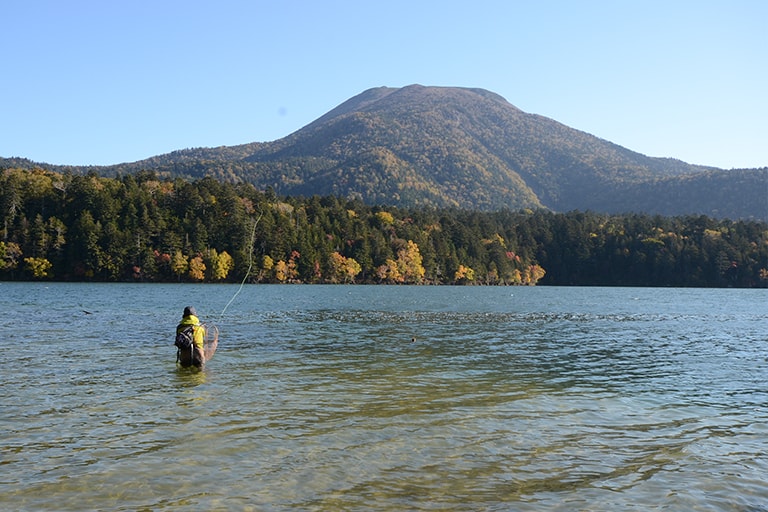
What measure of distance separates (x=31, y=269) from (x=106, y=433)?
449 feet

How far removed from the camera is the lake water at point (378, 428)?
1138 cm

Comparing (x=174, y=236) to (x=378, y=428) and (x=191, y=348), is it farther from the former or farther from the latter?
(x=378, y=428)

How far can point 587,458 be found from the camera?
44.8ft

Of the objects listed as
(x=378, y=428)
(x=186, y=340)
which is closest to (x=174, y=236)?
(x=186, y=340)

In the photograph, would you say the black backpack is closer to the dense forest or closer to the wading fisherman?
the wading fisherman

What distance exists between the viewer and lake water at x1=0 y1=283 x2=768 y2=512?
11383mm

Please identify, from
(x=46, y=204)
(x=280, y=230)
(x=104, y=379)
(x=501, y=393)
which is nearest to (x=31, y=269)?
(x=46, y=204)

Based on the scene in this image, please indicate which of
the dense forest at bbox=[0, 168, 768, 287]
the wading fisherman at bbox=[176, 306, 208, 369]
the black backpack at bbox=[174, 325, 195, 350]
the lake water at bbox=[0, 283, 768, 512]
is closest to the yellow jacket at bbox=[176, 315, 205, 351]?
the wading fisherman at bbox=[176, 306, 208, 369]

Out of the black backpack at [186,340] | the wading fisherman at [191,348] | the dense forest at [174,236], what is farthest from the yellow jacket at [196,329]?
the dense forest at [174,236]

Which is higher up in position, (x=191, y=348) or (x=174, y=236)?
(x=174, y=236)

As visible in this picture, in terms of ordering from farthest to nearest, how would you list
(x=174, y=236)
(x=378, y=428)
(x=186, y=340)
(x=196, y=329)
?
(x=174, y=236), (x=196, y=329), (x=186, y=340), (x=378, y=428)

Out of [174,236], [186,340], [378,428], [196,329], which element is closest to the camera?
[378,428]

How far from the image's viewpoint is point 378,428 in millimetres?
15938

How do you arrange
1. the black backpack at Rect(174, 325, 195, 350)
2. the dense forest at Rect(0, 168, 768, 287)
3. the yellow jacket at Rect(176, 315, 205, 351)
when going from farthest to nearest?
1. the dense forest at Rect(0, 168, 768, 287)
2. the yellow jacket at Rect(176, 315, 205, 351)
3. the black backpack at Rect(174, 325, 195, 350)
